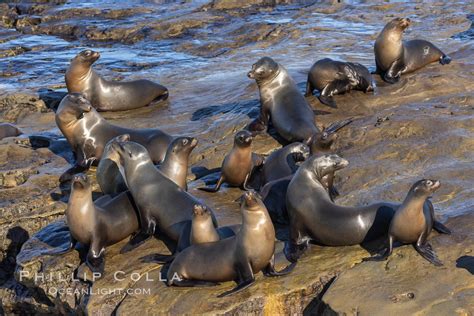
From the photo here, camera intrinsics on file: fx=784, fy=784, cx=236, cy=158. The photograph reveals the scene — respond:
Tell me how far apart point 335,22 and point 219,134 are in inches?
332

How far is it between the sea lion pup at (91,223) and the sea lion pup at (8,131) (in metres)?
4.03

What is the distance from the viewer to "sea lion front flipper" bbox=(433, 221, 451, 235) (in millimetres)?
6348

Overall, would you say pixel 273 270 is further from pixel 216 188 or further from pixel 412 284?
pixel 216 188

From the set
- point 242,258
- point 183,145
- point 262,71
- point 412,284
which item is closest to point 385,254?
point 412,284

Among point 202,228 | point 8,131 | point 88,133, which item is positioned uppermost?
point 202,228

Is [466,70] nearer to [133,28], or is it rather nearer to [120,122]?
[120,122]

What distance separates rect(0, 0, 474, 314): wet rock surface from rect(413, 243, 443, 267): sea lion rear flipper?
0.06 metres

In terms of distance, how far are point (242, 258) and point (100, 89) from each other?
251 inches

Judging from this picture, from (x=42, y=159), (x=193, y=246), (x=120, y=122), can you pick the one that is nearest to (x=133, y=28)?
(x=120, y=122)

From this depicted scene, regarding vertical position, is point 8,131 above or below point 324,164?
below

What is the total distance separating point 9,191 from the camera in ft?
28.7

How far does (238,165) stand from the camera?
830 cm

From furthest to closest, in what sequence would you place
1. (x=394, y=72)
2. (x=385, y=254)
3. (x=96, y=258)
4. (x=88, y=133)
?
(x=394, y=72) → (x=88, y=133) → (x=96, y=258) → (x=385, y=254)

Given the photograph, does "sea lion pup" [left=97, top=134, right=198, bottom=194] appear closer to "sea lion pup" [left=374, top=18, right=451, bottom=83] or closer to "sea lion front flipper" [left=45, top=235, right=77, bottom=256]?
"sea lion front flipper" [left=45, top=235, right=77, bottom=256]
